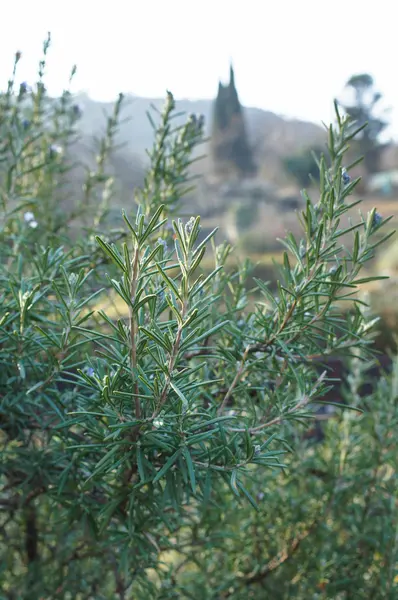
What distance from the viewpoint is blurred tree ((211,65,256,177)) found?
1321 inches

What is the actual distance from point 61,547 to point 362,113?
34.6 m

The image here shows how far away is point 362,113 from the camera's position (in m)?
32.3

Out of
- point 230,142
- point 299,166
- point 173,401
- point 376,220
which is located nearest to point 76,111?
point 376,220

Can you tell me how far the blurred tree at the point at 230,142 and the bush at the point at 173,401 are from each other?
33726 millimetres

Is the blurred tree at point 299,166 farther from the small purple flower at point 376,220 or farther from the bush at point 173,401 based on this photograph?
the small purple flower at point 376,220

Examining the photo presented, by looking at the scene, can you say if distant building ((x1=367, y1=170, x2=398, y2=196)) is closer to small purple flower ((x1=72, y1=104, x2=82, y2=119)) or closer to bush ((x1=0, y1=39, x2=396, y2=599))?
small purple flower ((x1=72, y1=104, x2=82, y2=119))

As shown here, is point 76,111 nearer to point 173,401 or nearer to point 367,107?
point 173,401

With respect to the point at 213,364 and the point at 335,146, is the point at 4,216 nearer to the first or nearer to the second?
the point at 213,364

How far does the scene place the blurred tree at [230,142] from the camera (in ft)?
110

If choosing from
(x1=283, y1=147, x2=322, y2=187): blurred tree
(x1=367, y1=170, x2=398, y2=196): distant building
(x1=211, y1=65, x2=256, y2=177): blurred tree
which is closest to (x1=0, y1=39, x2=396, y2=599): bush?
(x1=283, y1=147, x2=322, y2=187): blurred tree

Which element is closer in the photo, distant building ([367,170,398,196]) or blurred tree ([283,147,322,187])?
blurred tree ([283,147,322,187])

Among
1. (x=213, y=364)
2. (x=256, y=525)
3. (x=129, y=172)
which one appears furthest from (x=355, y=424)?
(x=129, y=172)

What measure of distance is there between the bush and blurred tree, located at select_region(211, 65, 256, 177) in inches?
1328

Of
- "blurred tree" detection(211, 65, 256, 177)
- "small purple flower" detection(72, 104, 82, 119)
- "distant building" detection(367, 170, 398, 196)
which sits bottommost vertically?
"distant building" detection(367, 170, 398, 196)
